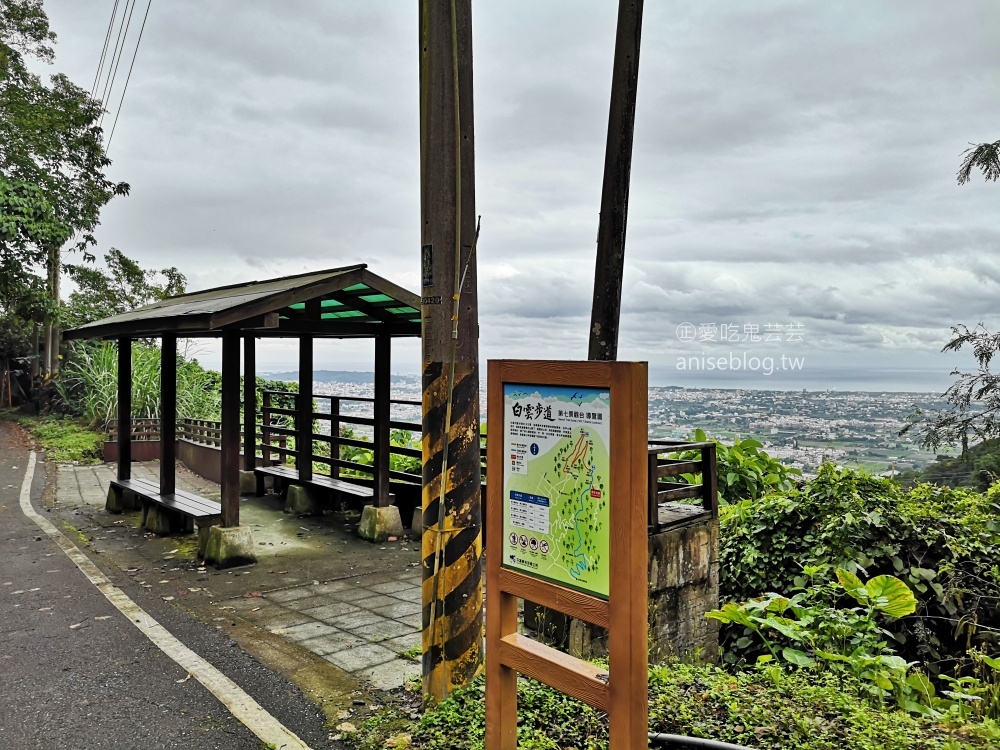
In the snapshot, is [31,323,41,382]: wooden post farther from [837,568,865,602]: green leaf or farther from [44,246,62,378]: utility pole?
[837,568,865,602]: green leaf

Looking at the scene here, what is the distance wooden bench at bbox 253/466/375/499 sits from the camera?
28.7 feet

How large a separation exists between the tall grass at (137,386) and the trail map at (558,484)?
14.8 metres

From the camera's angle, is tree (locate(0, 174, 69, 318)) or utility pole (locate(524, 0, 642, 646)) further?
tree (locate(0, 174, 69, 318))

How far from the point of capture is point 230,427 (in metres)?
6.86

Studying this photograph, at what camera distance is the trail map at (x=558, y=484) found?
270 centimetres

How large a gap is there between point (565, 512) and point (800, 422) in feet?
17.7

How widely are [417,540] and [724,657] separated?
3666mm

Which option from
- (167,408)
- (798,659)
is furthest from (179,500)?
(798,659)

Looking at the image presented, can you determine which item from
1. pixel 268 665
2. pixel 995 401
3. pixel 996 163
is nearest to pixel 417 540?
pixel 268 665

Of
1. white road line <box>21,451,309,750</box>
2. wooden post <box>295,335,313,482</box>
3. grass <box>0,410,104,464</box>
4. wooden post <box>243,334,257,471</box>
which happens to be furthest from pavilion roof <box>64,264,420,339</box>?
grass <box>0,410,104,464</box>

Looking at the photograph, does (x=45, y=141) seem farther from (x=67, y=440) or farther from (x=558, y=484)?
(x=558, y=484)

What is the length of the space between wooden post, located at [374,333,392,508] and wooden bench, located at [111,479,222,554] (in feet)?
5.59

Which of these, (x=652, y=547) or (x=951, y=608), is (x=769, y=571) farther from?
(x=652, y=547)

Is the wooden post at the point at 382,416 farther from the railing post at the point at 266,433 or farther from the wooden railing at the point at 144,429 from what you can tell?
the wooden railing at the point at 144,429
